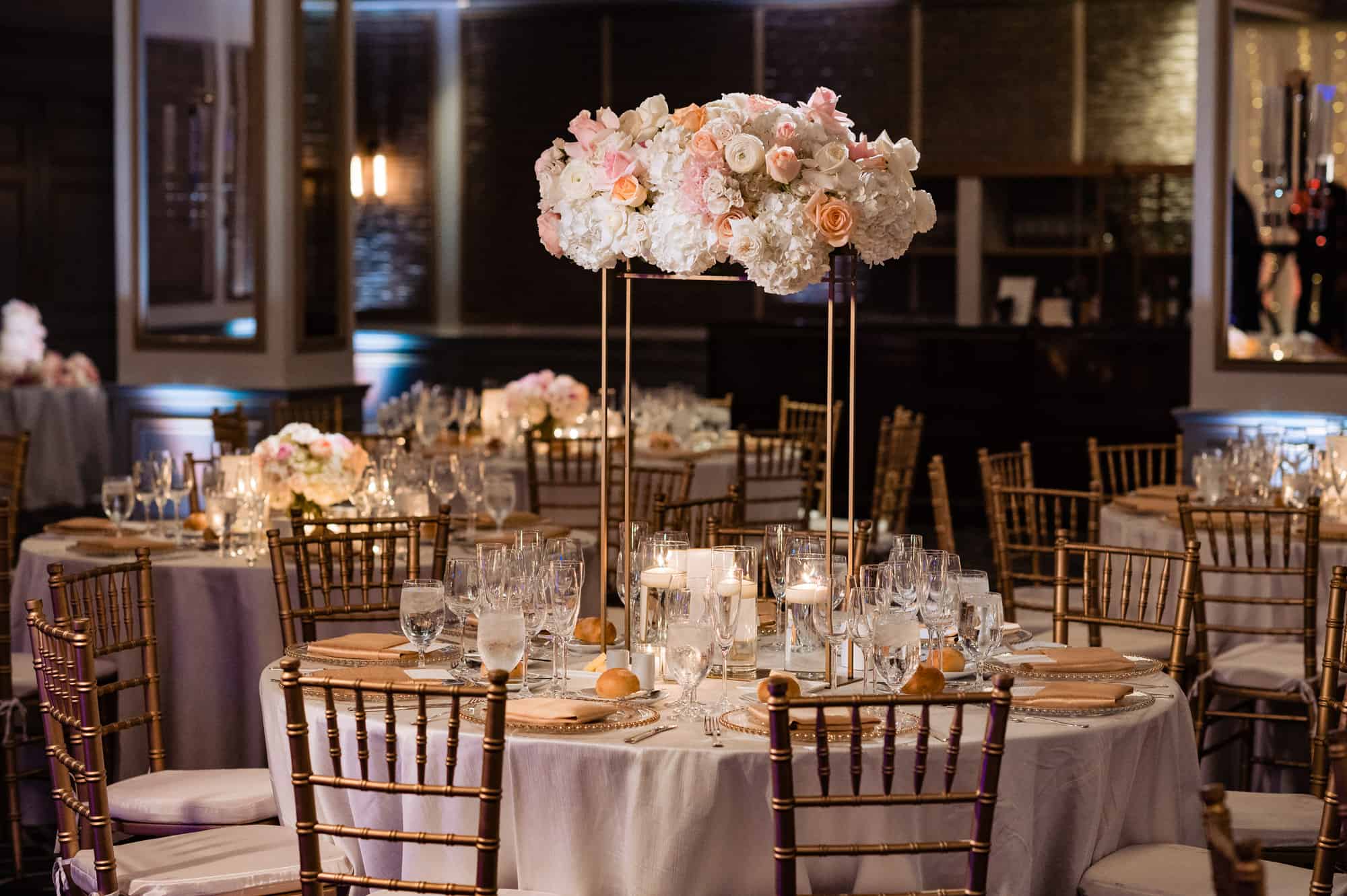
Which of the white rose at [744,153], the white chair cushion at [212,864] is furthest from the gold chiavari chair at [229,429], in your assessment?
the white rose at [744,153]

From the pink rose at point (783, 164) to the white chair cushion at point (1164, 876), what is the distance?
1316 mm

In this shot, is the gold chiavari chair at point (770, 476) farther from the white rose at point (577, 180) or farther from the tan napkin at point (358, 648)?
the white rose at point (577, 180)

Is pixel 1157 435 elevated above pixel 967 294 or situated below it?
below

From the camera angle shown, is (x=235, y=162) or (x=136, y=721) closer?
(x=136, y=721)

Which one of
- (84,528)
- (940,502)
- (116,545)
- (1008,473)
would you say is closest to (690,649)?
(116,545)

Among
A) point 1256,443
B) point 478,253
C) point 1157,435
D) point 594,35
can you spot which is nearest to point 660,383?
point 478,253

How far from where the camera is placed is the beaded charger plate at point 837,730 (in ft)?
9.44

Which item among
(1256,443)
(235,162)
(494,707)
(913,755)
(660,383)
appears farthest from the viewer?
(660,383)

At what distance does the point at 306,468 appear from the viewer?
535 centimetres

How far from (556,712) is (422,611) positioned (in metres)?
0.44

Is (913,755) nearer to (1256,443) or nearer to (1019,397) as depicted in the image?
(1256,443)

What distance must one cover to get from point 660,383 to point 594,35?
8.61 ft

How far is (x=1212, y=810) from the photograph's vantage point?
6.67 ft

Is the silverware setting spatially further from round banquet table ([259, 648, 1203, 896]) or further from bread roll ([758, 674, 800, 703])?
bread roll ([758, 674, 800, 703])
